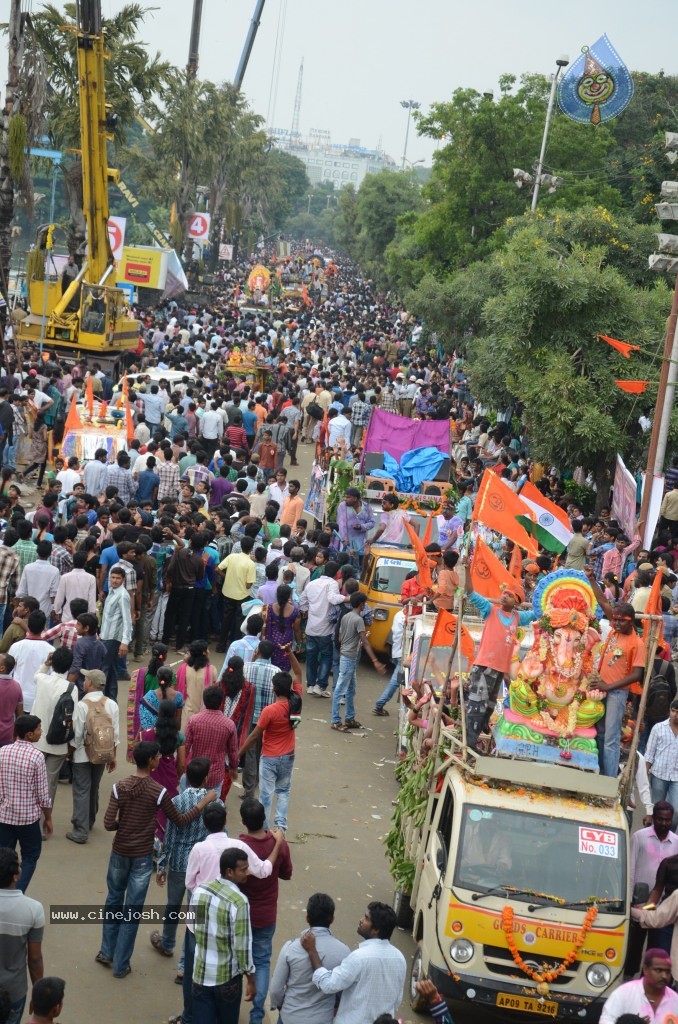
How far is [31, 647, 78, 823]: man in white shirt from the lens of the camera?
898cm

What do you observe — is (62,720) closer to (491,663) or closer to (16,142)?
(491,663)

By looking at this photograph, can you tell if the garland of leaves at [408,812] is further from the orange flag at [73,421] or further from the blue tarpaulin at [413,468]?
the blue tarpaulin at [413,468]

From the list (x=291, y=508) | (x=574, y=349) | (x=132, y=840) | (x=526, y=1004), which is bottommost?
(x=526, y=1004)

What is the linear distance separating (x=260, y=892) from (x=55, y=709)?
8.23 feet

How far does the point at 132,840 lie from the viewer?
7633 millimetres

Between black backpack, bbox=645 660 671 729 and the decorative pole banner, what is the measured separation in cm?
1984

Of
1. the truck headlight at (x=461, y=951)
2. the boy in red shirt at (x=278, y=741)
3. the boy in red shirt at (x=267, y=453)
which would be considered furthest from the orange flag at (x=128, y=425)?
the truck headlight at (x=461, y=951)

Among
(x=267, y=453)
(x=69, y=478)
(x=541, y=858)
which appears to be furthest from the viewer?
(x=267, y=453)

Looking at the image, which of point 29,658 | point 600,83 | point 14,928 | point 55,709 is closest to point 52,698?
point 55,709

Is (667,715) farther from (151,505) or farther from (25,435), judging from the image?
(25,435)

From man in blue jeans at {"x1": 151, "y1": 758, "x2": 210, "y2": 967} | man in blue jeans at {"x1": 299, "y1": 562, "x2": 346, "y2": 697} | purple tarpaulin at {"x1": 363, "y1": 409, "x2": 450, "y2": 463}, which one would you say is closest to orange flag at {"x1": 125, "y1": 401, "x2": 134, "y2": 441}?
purple tarpaulin at {"x1": 363, "y1": 409, "x2": 450, "y2": 463}

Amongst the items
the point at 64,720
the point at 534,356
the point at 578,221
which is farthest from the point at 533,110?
the point at 64,720

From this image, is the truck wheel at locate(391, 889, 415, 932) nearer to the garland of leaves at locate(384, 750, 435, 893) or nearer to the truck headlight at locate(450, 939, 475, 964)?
the garland of leaves at locate(384, 750, 435, 893)

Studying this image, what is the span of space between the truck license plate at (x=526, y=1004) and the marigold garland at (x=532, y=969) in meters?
0.08
